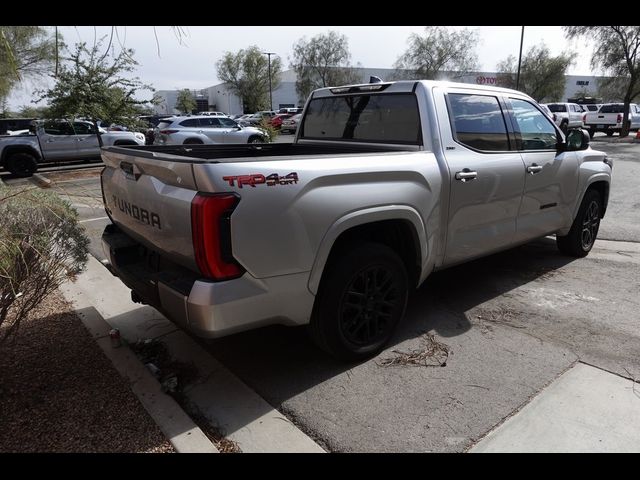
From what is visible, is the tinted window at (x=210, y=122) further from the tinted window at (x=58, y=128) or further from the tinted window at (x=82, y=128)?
the tinted window at (x=58, y=128)

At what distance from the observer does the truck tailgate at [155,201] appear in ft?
7.95

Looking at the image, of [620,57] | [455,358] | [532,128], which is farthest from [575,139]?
[620,57]

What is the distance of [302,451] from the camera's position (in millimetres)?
2445

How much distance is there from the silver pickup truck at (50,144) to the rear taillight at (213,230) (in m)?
14.3

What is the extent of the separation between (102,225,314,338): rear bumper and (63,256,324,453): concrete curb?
60 centimetres

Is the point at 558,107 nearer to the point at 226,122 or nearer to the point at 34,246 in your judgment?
the point at 226,122

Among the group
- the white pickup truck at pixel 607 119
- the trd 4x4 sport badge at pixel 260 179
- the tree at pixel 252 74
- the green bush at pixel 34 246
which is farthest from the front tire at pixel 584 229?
the tree at pixel 252 74

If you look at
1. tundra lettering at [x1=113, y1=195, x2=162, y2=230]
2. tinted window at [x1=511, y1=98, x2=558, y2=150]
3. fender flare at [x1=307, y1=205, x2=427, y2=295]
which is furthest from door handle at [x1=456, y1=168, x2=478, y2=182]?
tundra lettering at [x1=113, y1=195, x2=162, y2=230]

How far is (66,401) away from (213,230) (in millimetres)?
1518

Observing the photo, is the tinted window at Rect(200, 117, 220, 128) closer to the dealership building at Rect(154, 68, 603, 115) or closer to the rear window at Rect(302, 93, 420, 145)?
the rear window at Rect(302, 93, 420, 145)
